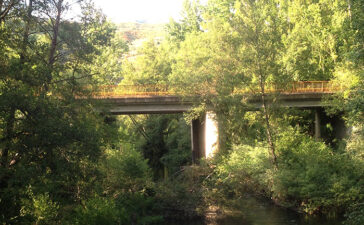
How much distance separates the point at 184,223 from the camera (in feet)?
64.1

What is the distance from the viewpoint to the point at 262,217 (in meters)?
19.9

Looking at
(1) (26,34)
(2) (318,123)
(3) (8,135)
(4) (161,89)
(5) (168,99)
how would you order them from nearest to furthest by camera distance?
(3) (8,135)
(1) (26,34)
(5) (168,99)
(4) (161,89)
(2) (318,123)

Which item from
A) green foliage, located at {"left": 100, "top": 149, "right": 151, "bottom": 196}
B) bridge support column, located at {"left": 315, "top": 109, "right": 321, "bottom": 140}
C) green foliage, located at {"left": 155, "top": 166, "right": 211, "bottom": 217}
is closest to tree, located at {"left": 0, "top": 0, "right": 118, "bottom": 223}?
green foliage, located at {"left": 100, "top": 149, "right": 151, "bottom": 196}

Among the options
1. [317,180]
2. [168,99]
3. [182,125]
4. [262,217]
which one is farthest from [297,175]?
[182,125]

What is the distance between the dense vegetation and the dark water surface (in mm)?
695

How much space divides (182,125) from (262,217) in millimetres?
19104

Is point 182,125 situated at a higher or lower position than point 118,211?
higher

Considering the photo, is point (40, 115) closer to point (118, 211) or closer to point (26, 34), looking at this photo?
point (26, 34)

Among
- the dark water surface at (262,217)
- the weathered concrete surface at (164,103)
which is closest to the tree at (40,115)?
the dark water surface at (262,217)

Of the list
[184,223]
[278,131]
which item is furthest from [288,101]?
[184,223]

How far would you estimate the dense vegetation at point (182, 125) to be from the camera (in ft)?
39.8

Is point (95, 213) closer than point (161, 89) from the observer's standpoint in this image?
Yes

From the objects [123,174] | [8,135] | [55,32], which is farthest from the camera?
[123,174]

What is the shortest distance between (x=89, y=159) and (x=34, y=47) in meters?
4.28
